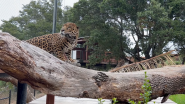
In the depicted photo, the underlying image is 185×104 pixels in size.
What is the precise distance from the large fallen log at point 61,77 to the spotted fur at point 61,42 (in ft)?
2.70

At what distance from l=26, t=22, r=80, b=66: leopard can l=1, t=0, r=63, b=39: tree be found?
179 cm

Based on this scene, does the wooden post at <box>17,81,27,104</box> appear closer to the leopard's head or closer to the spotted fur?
the spotted fur

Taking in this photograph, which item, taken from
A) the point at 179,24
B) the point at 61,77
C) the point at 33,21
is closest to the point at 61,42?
the point at 61,77

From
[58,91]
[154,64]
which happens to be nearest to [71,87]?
[58,91]

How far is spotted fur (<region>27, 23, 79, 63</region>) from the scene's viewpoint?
2555 mm

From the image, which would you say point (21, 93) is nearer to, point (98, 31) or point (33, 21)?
point (33, 21)

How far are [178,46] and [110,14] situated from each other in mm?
2921

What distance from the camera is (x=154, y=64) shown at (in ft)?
13.9

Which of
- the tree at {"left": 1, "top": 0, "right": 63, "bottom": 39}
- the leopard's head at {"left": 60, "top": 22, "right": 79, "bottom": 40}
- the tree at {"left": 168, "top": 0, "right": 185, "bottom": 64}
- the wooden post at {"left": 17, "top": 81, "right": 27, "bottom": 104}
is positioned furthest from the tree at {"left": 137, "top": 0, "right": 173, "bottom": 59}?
the wooden post at {"left": 17, "top": 81, "right": 27, "bottom": 104}

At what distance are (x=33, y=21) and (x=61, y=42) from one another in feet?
13.1

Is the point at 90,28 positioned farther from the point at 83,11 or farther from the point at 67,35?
the point at 67,35

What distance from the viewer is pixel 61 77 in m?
1.61

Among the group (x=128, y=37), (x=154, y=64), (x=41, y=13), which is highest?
(x=41, y=13)

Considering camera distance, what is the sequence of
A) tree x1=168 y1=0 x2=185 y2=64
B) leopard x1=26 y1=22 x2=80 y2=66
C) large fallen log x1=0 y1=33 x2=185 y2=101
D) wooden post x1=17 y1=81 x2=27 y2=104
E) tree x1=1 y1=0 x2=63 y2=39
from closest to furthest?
large fallen log x1=0 y1=33 x2=185 y2=101
wooden post x1=17 y1=81 x2=27 y2=104
leopard x1=26 y1=22 x2=80 y2=66
tree x1=1 y1=0 x2=63 y2=39
tree x1=168 y1=0 x2=185 y2=64
